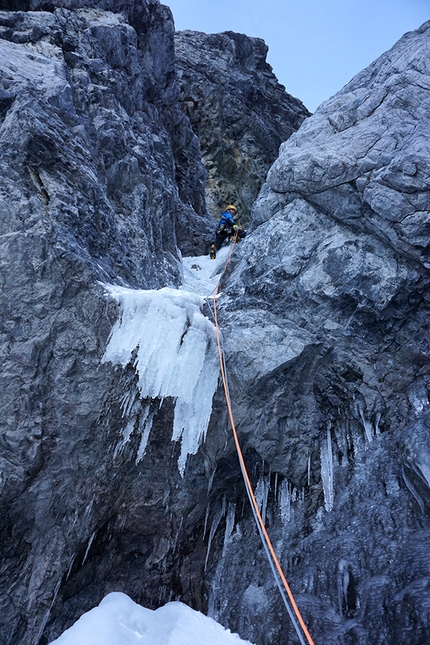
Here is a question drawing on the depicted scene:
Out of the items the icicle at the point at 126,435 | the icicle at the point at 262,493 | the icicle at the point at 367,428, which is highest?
the icicle at the point at 367,428

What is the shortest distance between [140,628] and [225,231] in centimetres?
1039

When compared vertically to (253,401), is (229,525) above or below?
below

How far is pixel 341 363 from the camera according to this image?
6848 millimetres

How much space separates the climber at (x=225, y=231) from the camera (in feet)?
40.1

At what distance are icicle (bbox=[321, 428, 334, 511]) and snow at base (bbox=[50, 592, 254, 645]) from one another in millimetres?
2133

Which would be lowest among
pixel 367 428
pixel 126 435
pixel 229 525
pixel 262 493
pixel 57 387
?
pixel 229 525

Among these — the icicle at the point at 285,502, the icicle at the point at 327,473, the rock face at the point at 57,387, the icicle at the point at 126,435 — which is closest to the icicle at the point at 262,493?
the icicle at the point at 285,502

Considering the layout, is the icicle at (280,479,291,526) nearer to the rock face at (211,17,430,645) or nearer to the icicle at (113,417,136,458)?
the rock face at (211,17,430,645)

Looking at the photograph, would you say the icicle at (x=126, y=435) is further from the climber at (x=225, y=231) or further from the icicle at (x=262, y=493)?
the climber at (x=225, y=231)

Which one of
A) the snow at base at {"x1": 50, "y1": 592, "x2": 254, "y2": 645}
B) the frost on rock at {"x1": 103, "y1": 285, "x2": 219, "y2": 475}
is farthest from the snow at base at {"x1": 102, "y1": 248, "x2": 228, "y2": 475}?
the snow at base at {"x1": 50, "y1": 592, "x2": 254, "y2": 645}

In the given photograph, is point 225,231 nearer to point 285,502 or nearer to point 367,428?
point 367,428

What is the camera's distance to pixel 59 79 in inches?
337

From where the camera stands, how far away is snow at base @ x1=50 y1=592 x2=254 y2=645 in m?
3.70

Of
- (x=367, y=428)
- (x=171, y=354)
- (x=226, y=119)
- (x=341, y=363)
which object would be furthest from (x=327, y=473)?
(x=226, y=119)
